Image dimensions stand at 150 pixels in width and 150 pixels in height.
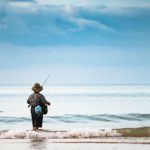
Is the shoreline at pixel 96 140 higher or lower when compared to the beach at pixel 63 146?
higher

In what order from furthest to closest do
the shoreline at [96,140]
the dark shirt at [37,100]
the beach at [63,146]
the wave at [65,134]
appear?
the dark shirt at [37,100] → the wave at [65,134] → the shoreline at [96,140] → the beach at [63,146]

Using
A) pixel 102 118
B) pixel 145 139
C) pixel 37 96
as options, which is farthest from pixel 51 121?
pixel 145 139

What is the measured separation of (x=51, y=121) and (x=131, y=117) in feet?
20.9

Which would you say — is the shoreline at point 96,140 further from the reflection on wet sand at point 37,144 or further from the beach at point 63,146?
the beach at point 63,146

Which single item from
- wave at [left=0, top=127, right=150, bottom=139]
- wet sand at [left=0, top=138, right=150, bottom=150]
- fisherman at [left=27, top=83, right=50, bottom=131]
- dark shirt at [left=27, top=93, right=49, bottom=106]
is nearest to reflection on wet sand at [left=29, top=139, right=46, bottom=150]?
wet sand at [left=0, top=138, right=150, bottom=150]

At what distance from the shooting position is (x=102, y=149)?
1522 cm

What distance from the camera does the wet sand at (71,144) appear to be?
15469 mm

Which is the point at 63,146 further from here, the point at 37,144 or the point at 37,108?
the point at 37,108

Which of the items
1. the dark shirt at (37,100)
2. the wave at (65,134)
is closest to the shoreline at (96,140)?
the wave at (65,134)

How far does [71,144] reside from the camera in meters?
16.4

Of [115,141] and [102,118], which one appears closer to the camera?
[115,141]

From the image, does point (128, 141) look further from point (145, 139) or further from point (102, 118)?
point (102, 118)

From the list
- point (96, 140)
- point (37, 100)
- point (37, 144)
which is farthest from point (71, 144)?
point (37, 100)

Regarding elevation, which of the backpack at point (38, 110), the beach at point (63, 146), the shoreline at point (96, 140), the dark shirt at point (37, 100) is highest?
the dark shirt at point (37, 100)
